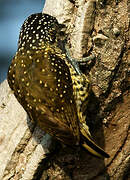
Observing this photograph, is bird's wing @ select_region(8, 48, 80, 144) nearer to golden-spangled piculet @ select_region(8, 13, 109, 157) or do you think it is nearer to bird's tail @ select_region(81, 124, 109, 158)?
golden-spangled piculet @ select_region(8, 13, 109, 157)

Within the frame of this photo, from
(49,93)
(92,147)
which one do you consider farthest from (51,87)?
(92,147)

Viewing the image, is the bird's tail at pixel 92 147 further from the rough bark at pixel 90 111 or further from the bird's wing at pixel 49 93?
the rough bark at pixel 90 111

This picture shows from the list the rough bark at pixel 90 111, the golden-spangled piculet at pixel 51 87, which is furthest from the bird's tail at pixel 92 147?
the rough bark at pixel 90 111

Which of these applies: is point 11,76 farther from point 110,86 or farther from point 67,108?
point 110,86


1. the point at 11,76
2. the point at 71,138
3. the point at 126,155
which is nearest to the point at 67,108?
the point at 71,138

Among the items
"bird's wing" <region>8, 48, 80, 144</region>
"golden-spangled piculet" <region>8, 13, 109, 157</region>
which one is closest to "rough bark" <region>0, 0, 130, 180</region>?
"golden-spangled piculet" <region>8, 13, 109, 157</region>

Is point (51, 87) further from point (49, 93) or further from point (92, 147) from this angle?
point (92, 147)
